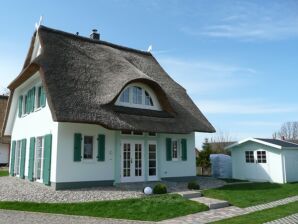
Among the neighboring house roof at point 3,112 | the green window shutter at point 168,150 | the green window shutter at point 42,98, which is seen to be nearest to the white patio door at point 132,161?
the green window shutter at point 168,150

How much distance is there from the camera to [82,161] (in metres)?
13.6

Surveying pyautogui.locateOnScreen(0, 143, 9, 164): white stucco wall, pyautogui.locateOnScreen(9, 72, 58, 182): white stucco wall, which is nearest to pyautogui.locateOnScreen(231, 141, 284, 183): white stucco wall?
pyautogui.locateOnScreen(9, 72, 58, 182): white stucco wall

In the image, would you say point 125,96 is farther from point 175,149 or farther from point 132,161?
point 175,149

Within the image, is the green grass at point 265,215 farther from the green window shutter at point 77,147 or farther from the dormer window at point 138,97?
the dormer window at point 138,97

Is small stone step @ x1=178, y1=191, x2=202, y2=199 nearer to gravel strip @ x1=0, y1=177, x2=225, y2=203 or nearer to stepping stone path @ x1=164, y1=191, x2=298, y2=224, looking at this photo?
stepping stone path @ x1=164, y1=191, x2=298, y2=224

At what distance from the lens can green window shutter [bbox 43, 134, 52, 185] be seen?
13.3 meters

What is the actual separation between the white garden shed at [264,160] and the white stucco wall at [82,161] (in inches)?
365

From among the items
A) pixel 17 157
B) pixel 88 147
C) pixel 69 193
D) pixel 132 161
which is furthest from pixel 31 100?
pixel 69 193

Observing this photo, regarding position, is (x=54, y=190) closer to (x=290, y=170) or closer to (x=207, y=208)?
(x=207, y=208)

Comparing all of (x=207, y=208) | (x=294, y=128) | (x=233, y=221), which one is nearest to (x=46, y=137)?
(x=207, y=208)

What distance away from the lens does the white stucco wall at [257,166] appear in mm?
18422

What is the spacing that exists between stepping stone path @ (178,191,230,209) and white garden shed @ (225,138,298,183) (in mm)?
8117

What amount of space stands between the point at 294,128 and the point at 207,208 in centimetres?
5497

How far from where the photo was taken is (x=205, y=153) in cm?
2317
